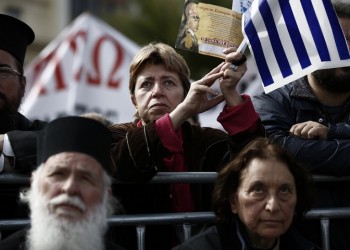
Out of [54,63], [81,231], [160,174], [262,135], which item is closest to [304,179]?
[262,135]

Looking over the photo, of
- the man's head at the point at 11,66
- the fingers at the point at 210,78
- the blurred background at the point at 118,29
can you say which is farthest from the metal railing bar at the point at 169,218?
the blurred background at the point at 118,29

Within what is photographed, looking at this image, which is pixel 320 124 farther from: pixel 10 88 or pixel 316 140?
pixel 10 88

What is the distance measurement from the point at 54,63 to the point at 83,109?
1033 mm

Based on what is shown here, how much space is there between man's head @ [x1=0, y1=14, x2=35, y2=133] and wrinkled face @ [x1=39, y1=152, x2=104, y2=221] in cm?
101

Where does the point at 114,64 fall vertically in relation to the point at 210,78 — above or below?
above

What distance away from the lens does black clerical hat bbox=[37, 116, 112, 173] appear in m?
4.38

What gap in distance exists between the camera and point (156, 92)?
5.32m

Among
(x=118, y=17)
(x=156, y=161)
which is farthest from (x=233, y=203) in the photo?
(x=118, y=17)

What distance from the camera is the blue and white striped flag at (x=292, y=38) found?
513 centimetres

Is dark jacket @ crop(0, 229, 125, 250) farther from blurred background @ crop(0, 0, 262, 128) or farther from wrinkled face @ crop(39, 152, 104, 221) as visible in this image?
blurred background @ crop(0, 0, 262, 128)

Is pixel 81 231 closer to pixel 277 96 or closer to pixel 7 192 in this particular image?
pixel 7 192

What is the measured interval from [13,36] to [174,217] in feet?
4.66

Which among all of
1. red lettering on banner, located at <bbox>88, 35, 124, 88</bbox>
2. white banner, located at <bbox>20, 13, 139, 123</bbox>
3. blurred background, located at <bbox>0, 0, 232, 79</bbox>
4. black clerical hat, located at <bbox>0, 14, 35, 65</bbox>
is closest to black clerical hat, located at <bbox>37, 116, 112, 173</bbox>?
black clerical hat, located at <bbox>0, 14, 35, 65</bbox>

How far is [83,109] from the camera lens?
34.7ft
